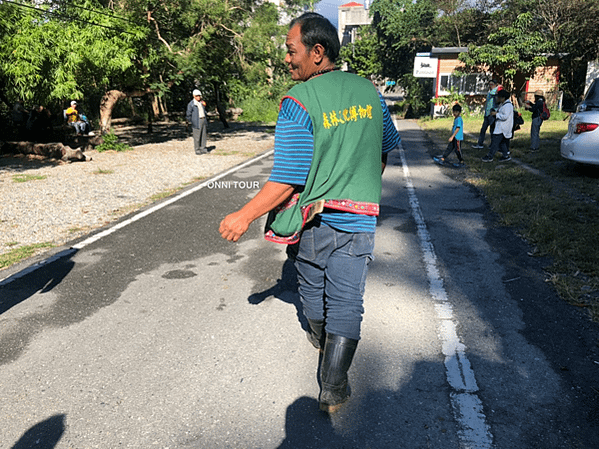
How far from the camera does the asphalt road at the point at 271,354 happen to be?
2572 mm

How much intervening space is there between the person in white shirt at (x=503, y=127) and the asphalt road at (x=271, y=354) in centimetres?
642

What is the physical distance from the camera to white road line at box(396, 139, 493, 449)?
250 centimetres

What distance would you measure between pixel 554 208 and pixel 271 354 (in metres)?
5.42

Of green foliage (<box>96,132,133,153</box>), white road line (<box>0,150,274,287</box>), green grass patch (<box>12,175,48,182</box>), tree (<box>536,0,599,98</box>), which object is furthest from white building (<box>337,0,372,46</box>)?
white road line (<box>0,150,274,287</box>)

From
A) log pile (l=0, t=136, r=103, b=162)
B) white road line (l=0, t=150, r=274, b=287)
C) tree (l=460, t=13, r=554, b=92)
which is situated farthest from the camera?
tree (l=460, t=13, r=554, b=92)

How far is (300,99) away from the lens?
89.7 inches

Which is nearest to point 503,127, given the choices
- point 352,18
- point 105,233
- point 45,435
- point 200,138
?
point 200,138

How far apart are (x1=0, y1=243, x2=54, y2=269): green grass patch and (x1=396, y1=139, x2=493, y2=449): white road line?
454 cm

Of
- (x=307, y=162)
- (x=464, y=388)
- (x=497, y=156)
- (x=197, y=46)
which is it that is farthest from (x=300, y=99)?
(x=197, y=46)

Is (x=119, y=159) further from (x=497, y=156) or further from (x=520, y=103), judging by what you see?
(x=520, y=103)

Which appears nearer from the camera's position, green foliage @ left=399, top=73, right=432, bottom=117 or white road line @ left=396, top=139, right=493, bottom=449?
white road line @ left=396, top=139, right=493, bottom=449

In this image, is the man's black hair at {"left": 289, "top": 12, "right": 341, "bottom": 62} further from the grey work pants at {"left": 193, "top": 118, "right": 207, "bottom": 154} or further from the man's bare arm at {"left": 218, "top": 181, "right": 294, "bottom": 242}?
the grey work pants at {"left": 193, "top": 118, "right": 207, "bottom": 154}

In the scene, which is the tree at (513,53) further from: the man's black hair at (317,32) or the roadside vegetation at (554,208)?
the man's black hair at (317,32)

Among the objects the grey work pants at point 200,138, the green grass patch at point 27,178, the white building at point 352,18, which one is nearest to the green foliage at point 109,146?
the grey work pants at point 200,138
